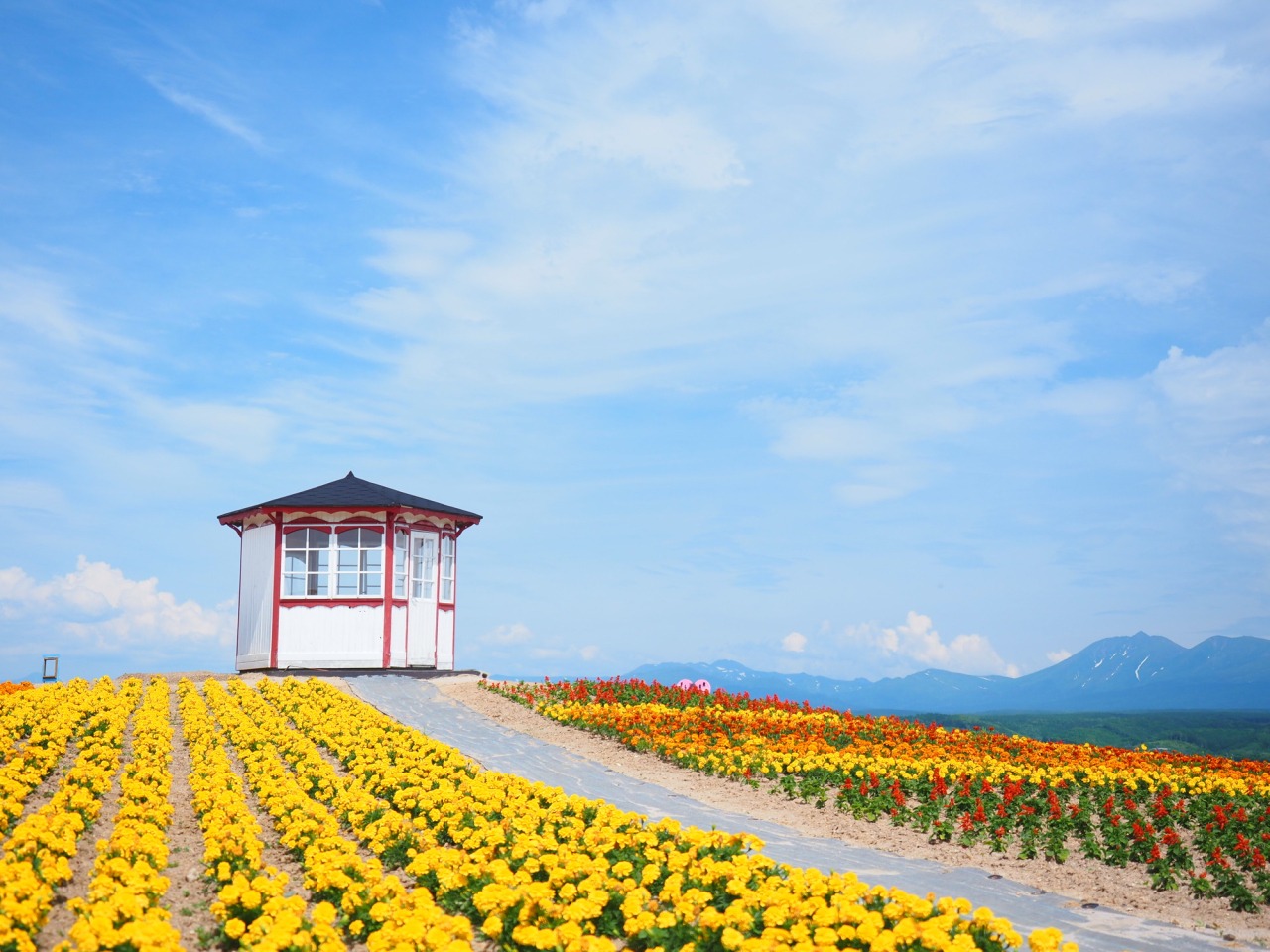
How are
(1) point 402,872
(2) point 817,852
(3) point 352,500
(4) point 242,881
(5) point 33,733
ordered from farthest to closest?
(3) point 352,500
(5) point 33,733
(2) point 817,852
(1) point 402,872
(4) point 242,881

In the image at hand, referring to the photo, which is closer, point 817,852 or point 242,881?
point 242,881

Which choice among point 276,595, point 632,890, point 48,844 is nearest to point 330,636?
point 276,595

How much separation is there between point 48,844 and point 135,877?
1487mm

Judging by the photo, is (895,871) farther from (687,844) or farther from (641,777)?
(641,777)

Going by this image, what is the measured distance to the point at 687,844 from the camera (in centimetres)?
762

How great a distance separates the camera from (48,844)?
7.78 meters

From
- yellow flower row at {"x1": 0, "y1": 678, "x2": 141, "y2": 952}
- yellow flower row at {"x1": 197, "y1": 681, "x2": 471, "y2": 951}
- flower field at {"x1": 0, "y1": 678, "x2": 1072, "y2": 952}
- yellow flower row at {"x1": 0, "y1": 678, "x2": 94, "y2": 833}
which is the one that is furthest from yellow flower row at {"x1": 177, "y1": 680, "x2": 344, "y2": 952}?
yellow flower row at {"x1": 0, "y1": 678, "x2": 94, "y2": 833}

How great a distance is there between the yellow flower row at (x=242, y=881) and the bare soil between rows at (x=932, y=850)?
439 cm

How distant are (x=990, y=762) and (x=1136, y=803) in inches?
79.1

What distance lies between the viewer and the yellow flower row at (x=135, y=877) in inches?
223

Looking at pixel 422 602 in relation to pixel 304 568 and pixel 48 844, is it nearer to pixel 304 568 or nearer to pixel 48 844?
pixel 304 568

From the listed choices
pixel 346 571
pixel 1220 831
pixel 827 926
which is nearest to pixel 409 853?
pixel 827 926

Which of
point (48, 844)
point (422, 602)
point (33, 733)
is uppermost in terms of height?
point (422, 602)

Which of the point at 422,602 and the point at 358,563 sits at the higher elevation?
the point at 358,563
